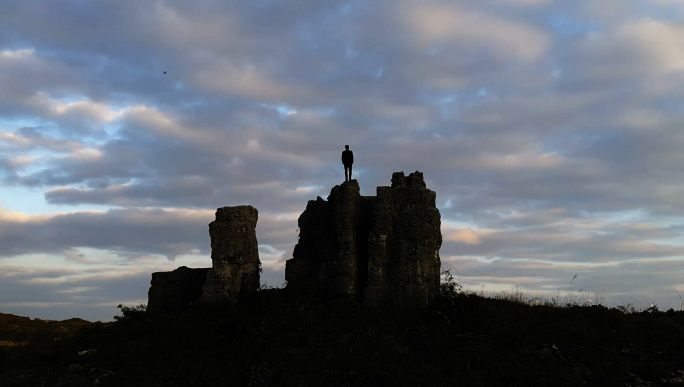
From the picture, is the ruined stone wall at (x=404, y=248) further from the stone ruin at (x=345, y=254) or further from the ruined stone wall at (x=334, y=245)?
the ruined stone wall at (x=334, y=245)

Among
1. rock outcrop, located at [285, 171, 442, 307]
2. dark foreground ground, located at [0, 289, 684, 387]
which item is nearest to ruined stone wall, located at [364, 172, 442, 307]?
rock outcrop, located at [285, 171, 442, 307]

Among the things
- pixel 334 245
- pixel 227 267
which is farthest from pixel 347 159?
pixel 227 267

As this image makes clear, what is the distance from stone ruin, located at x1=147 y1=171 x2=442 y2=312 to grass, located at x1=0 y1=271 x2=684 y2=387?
849 mm

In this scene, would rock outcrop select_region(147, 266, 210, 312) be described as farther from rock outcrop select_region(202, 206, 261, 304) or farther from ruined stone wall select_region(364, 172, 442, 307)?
ruined stone wall select_region(364, 172, 442, 307)

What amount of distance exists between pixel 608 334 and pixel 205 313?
583 inches

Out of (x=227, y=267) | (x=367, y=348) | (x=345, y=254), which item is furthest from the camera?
(x=227, y=267)

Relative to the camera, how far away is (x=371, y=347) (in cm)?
1919

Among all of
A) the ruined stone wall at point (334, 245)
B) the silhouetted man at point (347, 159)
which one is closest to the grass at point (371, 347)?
the ruined stone wall at point (334, 245)

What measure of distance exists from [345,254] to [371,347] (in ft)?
16.0

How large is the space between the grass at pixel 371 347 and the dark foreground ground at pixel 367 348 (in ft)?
0.14

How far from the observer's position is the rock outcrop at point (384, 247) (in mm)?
22344

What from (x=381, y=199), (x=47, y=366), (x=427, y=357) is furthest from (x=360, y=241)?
(x=47, y=366)

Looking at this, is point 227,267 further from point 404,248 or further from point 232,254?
point 404,248

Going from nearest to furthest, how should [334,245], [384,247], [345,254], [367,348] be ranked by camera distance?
[367,348]
[384,247]
[345,254]
[334,245]
